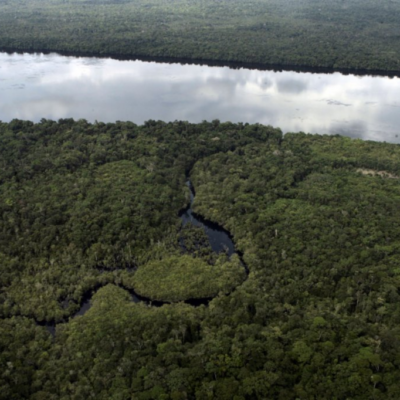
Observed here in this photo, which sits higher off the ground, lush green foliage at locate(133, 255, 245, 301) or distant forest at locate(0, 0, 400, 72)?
distant forest at locate(0, 0, 400, 72)

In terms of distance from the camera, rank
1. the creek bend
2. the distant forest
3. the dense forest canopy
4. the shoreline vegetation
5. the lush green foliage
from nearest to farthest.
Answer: the dense forest canopy
the creek bend
the lush green foliage
the shoreline vegetation
the distant forest

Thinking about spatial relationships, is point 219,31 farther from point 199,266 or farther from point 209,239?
point 199,266

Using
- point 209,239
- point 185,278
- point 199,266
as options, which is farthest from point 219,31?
point 185,278

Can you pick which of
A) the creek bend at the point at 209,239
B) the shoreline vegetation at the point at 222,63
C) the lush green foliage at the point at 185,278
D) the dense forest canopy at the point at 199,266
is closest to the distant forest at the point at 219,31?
the shoreline vegetation at the point at 222,63

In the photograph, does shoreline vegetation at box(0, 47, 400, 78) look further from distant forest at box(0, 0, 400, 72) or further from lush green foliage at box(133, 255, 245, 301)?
lush green foliage at box(133, 255, 245, 301)

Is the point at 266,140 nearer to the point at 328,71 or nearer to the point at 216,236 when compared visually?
the point at 216,236

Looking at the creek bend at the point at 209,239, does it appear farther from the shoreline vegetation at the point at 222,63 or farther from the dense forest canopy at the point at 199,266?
the shoreline vegetation at the point at 222,63

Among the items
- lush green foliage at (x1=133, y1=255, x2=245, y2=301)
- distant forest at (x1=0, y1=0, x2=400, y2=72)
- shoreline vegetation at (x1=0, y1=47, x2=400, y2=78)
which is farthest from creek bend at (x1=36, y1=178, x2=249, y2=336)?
distant forest at (x1=0, y1=0, x2=400, y2=72)

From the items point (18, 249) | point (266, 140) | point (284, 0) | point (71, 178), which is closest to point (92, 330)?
point (18, 249)
